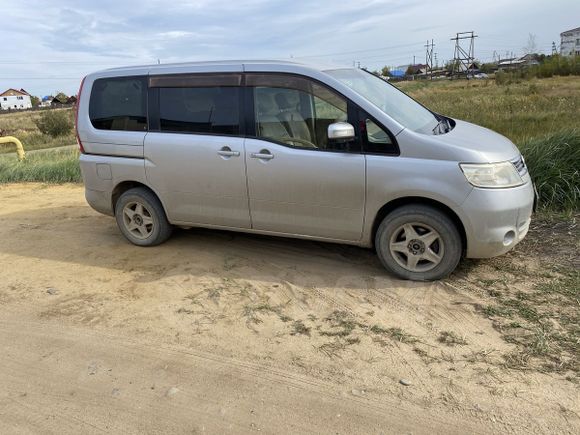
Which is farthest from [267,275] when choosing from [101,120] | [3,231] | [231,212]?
[3,231]

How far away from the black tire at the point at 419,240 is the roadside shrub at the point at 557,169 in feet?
7.79

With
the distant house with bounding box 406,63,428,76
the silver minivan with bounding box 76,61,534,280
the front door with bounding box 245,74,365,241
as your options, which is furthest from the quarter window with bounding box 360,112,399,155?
the distant house with bounding box 406,63,428,76

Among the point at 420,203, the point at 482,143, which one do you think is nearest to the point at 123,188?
the point at 420,203

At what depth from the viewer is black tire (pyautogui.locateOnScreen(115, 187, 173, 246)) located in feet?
18.5

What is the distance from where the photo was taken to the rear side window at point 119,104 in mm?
5469

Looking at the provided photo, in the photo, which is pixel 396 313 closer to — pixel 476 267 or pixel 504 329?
pixel 504 329

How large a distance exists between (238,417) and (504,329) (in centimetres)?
197

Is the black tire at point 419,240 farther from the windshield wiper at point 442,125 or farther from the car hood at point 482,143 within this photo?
the windshield wiper at point 442,125

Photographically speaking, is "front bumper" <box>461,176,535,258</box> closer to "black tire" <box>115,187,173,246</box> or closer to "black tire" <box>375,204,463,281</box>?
"black tire" <box>375,204,463,281</box>

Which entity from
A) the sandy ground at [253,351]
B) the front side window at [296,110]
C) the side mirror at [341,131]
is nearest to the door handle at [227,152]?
the front side window at [296,110]

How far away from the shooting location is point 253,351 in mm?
3549

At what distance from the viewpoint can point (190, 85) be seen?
5.18m

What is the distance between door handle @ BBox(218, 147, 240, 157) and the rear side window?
3.44 ft

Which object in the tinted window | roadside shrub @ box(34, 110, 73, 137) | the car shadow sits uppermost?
roadside shrub @ box(34, 110, 73, 137)
